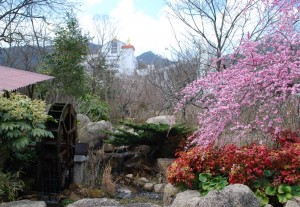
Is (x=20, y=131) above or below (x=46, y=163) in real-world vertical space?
above

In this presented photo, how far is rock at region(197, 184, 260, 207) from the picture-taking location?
369 centimetres

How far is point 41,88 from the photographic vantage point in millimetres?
13102

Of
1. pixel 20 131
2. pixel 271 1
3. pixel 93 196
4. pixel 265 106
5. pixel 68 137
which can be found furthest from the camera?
pixel 68 137

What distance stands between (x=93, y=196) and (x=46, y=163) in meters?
1.07

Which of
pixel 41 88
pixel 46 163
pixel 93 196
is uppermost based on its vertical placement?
pixel 41 88

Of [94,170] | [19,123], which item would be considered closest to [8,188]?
[19,123]

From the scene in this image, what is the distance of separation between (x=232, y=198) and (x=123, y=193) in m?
3.56

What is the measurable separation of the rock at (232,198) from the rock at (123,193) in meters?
3.17

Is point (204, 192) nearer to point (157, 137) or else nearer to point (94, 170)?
point (94, 170)

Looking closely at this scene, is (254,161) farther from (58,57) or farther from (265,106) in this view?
(58,57)

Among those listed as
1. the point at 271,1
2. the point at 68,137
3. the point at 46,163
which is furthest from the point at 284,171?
the point at 68,137

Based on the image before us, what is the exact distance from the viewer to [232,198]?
372cm

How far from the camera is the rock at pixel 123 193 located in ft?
22.1

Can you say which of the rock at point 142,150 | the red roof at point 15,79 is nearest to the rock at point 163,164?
the rock at point 142,150
